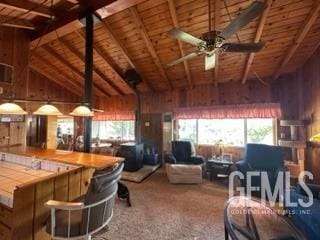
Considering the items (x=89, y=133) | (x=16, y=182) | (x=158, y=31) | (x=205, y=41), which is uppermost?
(x=158, y=31)

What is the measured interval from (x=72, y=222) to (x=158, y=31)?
381 centimetres

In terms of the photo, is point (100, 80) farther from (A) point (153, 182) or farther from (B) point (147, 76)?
(A) point (153, 182)

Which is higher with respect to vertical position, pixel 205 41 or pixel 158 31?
pixel 158 31

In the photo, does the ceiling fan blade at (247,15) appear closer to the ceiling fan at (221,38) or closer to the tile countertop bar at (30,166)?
the ceiling fan at (221,38)

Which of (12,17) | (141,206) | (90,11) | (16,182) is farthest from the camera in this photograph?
(12,17)

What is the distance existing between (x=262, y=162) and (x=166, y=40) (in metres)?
3.44

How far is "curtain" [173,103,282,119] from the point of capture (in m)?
5.20

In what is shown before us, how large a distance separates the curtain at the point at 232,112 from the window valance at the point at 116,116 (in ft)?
6.21

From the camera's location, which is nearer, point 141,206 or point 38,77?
point 141,206

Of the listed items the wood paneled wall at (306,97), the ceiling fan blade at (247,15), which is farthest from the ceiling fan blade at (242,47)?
the wood paneled wall at (306,97)

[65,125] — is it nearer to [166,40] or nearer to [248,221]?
[166,40]

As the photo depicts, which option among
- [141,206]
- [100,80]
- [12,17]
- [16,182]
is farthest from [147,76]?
[16,182]

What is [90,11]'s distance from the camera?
320 cm

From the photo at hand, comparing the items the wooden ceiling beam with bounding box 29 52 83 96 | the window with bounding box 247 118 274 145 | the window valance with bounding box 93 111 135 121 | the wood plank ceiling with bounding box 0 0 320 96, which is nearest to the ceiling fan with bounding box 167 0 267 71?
the wood plank ceiling with bounding box 0 0 320 96
